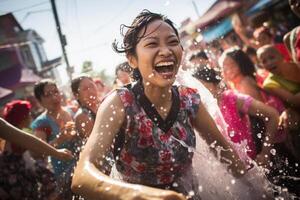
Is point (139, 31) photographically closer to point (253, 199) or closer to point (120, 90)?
point (120, 90)

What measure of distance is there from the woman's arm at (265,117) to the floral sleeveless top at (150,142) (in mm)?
1274

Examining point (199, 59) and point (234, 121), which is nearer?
point (234, 121)

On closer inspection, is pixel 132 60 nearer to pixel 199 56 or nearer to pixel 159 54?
pixel 159 54

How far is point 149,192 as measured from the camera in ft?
4.09

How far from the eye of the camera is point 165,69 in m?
2.21

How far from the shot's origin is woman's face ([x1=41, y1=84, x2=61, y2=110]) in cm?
514

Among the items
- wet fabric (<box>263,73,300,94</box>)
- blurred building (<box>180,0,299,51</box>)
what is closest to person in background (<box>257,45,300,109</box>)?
wet fabric (<box>263,73,300,94</box>)

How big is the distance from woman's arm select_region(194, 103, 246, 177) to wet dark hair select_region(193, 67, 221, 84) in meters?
1.57

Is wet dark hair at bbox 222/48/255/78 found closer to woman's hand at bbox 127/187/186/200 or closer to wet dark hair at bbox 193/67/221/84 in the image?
wet dark hair at bbox 193/67/221/84

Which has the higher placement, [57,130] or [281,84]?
[281,84]

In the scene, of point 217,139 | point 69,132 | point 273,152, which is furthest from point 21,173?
point 273,152

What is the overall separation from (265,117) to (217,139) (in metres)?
1.22

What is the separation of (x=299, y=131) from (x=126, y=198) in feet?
9.87

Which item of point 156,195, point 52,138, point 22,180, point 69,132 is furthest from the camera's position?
point 52,138
